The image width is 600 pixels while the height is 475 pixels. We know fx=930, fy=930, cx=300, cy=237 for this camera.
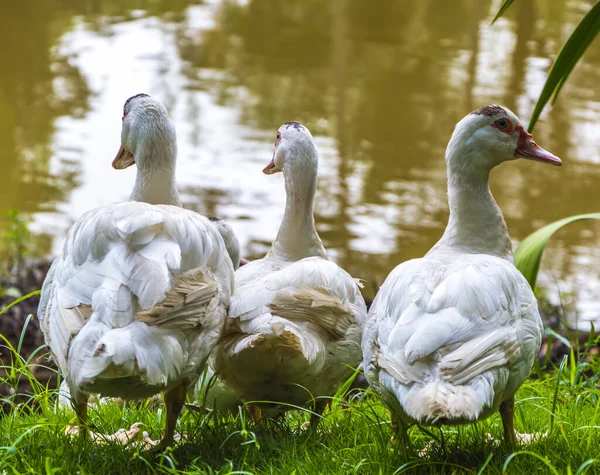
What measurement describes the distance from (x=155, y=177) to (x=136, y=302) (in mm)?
1106

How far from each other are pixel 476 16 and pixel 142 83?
5315 millimetres

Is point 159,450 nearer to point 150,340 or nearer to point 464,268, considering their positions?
point 150,340

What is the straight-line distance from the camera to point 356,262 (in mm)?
8547

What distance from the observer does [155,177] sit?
443cm

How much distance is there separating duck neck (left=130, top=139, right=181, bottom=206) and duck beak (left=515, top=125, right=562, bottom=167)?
164 centimetres

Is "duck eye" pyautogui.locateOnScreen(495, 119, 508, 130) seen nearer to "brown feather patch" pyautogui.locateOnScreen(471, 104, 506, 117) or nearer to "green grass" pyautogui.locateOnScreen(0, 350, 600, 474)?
"brown feather patch" pyautogui.locateOnScreen(471, 104, 506, 117)

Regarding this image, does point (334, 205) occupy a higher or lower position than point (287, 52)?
lower

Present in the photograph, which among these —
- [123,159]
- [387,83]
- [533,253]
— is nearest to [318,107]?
[387,83]

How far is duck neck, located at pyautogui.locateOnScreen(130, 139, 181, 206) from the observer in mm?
4425

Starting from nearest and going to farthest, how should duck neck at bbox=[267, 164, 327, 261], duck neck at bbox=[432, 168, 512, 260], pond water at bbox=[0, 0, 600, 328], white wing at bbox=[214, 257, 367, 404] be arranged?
white wing at bbox=[214, 257, 367, 404], duck neck at bbox=[432, 168, 512, 260], duck neck at bbox=[267, 164, 327, 261], pond water at bbox=[0, 0, 600, 328]

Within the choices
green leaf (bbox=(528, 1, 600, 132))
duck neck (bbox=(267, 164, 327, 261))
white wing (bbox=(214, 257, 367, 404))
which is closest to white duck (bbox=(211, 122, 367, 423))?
white wing (bbox=(214, 257, 367, 404))

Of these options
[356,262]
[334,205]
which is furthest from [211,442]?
[334,205]

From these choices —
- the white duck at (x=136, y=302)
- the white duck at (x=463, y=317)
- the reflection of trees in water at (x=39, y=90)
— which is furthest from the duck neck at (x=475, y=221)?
the reflection of trees in water at (x=39, y=90)

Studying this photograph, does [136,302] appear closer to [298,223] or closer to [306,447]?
[306,447]
